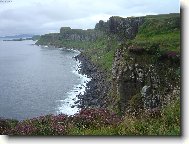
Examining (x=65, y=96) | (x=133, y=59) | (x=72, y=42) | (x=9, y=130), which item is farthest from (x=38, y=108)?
(x=72, y=42)

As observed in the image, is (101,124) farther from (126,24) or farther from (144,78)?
(126,24)

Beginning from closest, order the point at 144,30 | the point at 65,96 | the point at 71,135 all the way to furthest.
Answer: the point at 71,135, the point at 144,30, the point at 65,96

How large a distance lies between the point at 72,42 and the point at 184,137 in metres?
154

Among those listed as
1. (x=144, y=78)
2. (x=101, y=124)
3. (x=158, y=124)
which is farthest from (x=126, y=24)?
(x=158, y=124)

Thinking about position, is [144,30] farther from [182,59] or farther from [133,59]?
[182,59]

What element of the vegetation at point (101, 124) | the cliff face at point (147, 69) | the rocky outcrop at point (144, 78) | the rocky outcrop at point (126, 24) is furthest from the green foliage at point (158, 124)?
the cliff face at point (147, 69)

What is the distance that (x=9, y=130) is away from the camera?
24.9 feet

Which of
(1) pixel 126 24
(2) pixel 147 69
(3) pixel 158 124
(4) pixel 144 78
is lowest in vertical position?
(4) pixel 144 78

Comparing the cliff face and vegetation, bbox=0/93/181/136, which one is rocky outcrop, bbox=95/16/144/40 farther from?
vegetation, bbox=0/93/181/136

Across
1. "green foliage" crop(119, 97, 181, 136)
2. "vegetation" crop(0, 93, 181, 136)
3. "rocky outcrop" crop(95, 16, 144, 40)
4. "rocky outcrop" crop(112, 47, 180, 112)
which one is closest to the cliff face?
"rocky outcrop" crop(112, 47, 180, 112)

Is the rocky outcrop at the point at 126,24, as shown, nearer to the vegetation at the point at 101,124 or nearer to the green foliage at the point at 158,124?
the vegetation at the point at 101,124

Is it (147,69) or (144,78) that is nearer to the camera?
(147,69)

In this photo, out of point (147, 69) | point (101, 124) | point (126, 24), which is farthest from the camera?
point (126, 24)

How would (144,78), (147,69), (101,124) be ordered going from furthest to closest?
(144,78), (147,69), (101,124)
